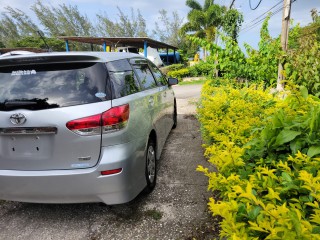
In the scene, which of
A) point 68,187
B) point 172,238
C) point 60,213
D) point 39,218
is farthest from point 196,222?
point 39,218

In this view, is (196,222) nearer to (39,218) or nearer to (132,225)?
(132,225)

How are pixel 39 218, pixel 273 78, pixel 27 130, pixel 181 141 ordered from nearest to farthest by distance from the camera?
pixel 27 130 < pixel 39 218 < pixel 181 141 < pixel 273 78

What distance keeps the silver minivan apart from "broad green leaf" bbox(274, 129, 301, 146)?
1.39 metres

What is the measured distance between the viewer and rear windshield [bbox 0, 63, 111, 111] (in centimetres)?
241

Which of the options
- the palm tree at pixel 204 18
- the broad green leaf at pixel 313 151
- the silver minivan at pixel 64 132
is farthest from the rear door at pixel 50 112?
the palm tree at pixel 204 18

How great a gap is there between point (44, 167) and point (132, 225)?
106 cm

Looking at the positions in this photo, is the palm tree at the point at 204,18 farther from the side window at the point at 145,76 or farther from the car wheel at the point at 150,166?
the car wheel at the point at 150,166

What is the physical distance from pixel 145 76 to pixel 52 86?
1642mm

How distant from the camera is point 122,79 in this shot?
287 cm

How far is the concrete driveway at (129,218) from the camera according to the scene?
2564 mm

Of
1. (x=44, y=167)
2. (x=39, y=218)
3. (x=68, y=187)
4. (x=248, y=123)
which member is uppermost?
(x=248, y=123)

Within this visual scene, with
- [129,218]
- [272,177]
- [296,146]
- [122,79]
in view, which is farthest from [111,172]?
[296,146]

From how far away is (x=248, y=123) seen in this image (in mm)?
2584

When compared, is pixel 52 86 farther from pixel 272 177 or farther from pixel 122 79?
pixel 272 177
